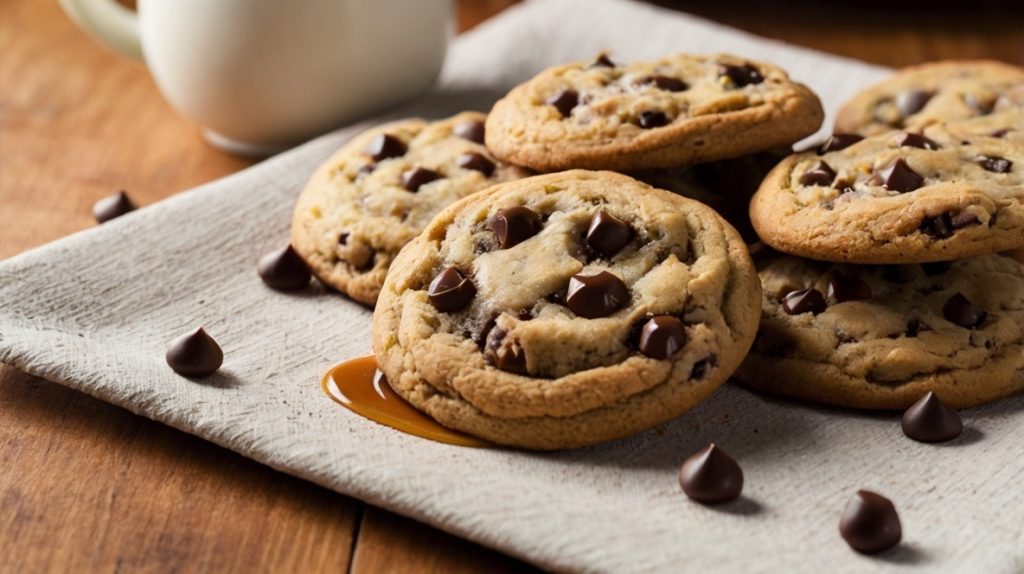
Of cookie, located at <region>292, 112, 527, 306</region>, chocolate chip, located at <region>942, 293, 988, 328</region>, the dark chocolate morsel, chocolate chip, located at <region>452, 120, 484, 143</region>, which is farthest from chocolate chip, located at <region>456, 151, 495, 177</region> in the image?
chocolate chip, located at <region>942, 293, 988, 328</region>

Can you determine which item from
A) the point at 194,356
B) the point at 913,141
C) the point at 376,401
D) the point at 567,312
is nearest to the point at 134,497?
the point at 194,356

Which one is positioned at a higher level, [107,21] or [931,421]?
[107,21]

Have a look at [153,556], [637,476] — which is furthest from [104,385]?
[637,476]

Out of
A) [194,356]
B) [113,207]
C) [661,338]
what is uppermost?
[661,338]

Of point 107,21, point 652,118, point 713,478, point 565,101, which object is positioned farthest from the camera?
point 107,21

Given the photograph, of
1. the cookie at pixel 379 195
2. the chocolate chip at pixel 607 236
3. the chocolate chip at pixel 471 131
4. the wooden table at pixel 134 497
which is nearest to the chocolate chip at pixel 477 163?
the cookie at pixel 379 195

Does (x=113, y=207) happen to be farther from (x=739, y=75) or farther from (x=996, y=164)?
(x=996, y=164)

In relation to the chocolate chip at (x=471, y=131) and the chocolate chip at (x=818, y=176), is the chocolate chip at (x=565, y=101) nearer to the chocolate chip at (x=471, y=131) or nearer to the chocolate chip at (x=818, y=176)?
the chocolate chip at (x=471, y=131)
